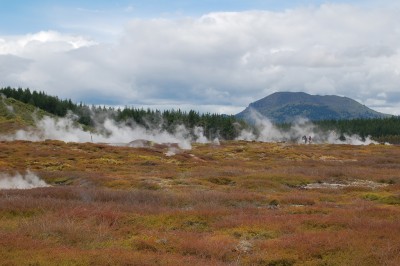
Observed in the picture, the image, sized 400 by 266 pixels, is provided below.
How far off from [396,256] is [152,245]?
8629 mm

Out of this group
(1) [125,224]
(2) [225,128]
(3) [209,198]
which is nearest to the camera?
(1) [125,224]

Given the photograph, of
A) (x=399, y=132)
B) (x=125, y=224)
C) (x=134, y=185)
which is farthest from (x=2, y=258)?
(x=399, y=132)

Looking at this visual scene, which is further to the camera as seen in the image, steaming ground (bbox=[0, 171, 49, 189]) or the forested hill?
the forested hill

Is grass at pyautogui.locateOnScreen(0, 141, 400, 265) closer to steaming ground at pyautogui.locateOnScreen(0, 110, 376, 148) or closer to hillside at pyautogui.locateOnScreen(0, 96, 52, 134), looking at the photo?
steaming ground at pyautogui.locateOnScreen(0, 110, 376, 148)

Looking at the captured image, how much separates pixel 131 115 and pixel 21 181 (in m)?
129

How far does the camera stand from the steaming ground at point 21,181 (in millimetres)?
37406

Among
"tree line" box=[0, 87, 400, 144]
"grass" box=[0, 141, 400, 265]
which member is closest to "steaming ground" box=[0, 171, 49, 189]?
"grass" box=[0, 141, 400, 265]

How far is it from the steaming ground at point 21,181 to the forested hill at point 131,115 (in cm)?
12053

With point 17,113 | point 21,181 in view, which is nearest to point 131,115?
point 17,113

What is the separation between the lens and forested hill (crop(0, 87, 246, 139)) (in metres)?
161

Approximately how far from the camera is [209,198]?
95.1 ft

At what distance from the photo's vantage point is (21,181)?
3928 cm

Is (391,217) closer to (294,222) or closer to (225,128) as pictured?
(294,222)

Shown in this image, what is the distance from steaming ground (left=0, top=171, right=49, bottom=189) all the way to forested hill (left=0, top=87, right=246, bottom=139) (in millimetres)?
120530
